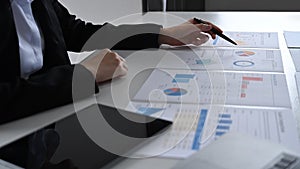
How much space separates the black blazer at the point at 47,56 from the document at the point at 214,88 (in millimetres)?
153

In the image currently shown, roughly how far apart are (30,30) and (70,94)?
0.29 meters

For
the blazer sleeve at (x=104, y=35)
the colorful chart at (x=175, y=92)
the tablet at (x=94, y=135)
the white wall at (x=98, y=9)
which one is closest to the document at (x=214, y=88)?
the colorful chart at (x=175, y=92)

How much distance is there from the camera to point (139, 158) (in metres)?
0.62

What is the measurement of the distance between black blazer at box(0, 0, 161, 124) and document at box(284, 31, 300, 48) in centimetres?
37

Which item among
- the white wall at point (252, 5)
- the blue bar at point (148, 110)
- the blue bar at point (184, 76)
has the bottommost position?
the white wall at point (252, 5)

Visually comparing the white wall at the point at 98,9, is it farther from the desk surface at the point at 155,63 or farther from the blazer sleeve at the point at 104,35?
the blazer sleeve at the point at 104,35

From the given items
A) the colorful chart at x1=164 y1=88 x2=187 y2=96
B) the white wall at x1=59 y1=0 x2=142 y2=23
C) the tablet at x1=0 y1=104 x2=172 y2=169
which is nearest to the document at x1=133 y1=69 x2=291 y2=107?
the colorful chart at x1=164 y1=88 x2=187 y2=96

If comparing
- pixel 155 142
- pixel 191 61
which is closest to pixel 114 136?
pixel 155 142

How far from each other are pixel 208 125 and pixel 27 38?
54cm

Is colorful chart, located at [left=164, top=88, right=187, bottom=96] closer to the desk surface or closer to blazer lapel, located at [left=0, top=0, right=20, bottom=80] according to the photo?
the desk surface

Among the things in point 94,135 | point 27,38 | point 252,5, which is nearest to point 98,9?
point 252,5

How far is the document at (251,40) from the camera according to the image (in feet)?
3.86

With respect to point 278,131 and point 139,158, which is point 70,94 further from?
point 278,131

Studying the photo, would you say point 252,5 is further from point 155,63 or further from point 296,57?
point 155,63
